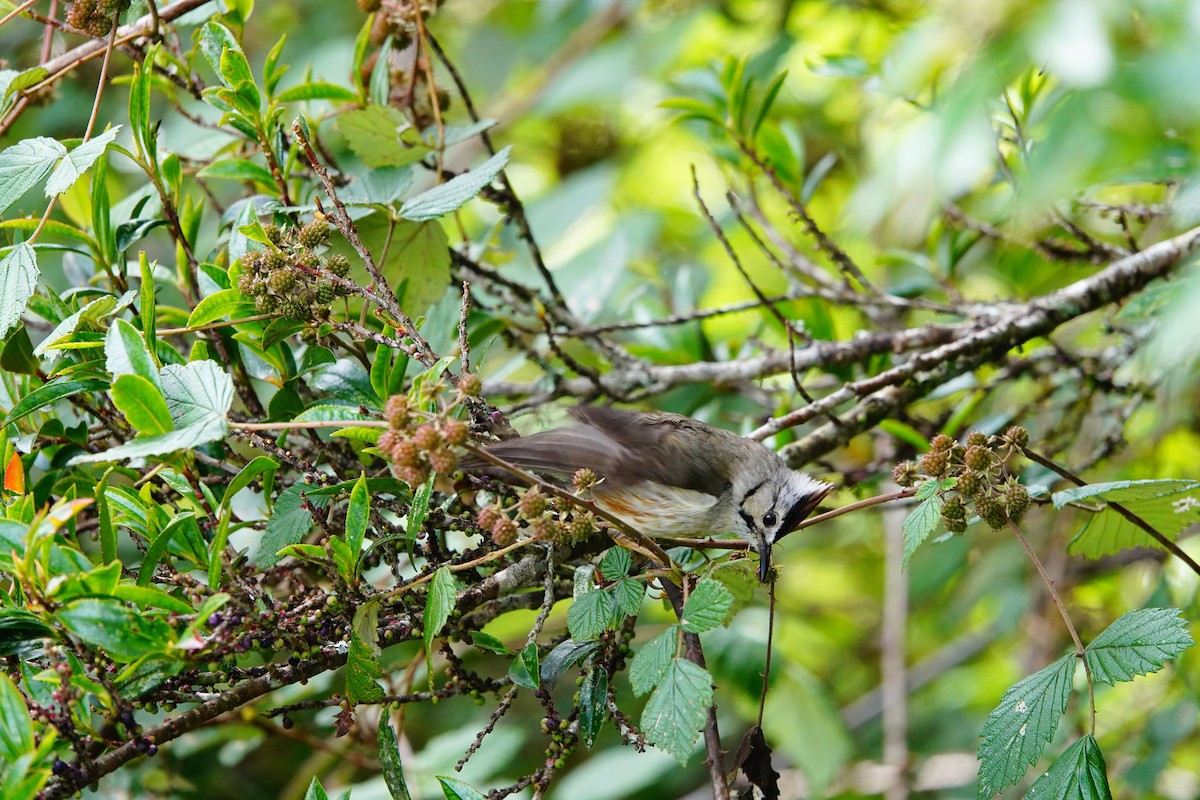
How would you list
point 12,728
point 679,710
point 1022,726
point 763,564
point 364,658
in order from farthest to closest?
point 763,564 < point 1022,726 < point 364,658 < point 679,710 < point 12,728

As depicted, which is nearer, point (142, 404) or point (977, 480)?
point (142, 404)

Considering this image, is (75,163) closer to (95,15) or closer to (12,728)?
(95,15)

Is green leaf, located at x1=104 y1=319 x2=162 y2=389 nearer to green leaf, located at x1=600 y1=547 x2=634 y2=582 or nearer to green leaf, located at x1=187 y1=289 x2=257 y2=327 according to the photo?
green leaf, located at x1=187 y1=289 x2=257 y2=327

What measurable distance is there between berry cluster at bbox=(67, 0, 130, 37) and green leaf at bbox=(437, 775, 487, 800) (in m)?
1.59

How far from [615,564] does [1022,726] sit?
741 millimetres

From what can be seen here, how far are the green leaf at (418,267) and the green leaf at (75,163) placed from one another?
2.20 feet

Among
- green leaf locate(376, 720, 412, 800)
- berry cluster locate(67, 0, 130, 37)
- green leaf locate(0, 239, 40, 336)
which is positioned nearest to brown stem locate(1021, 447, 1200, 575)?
green leaf locate(376, 720, 412, 800)

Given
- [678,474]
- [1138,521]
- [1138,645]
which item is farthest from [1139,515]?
[678,474]

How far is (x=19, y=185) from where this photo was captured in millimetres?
1809

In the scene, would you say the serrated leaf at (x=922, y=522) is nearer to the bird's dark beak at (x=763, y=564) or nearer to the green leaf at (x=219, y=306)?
the bird's dark beak at (x=763, y=564)

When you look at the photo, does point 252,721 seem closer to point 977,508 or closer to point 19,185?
point 19,185

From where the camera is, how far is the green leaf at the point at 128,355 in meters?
1.59

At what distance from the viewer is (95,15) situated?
6.61 feet

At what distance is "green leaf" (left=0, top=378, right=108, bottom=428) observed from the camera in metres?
1.75
